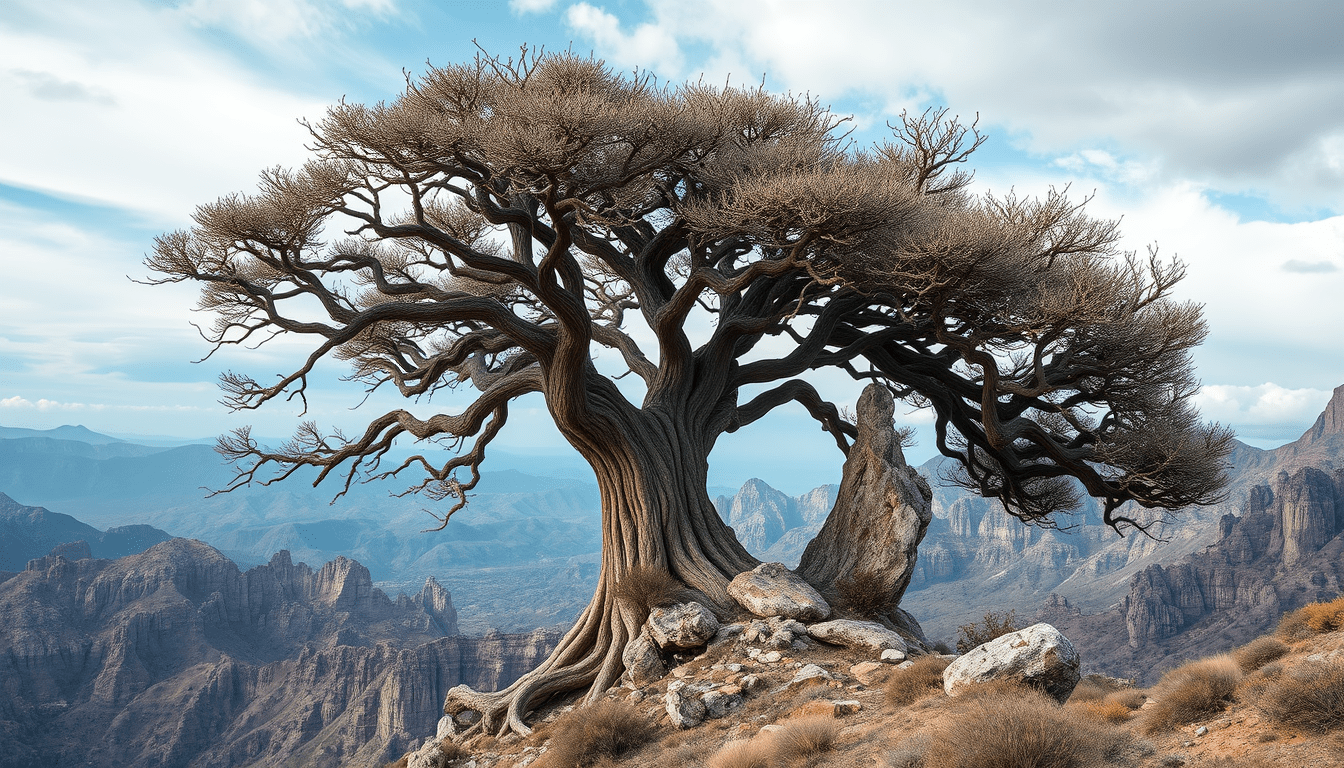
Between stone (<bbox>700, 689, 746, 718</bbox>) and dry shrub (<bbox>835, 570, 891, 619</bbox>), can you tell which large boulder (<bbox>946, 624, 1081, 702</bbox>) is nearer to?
stone (<bbox>700, 689, 746, 718</bbox>)

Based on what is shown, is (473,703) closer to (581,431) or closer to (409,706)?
(581,431)

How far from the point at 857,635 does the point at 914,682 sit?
229cm

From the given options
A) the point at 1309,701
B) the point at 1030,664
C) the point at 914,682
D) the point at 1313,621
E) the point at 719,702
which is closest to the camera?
the point at 1309,701

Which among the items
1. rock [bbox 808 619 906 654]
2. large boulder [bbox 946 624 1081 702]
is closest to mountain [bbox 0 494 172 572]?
rock [bbox 808 619 906 654]

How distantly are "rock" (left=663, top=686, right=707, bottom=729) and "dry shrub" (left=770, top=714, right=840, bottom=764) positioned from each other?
6.30 feet

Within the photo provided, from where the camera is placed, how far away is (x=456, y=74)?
39.5ft

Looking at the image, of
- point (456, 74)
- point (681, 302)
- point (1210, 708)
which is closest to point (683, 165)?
point (681, 302)

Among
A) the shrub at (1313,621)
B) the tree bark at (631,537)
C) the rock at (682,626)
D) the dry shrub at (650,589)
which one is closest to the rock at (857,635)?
the rock at (682,626)

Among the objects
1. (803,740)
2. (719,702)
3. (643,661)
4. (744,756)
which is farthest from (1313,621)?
(643,661)

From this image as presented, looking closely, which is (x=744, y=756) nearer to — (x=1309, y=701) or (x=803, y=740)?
(x=803, y=740)

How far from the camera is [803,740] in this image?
739 cm

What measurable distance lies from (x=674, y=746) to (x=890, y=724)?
2424 mm

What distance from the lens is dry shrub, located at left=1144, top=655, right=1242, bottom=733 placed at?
740 centimetres

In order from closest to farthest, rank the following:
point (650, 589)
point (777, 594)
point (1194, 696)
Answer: point (1194, 696)
point (777, 594)
point (650, 589)
